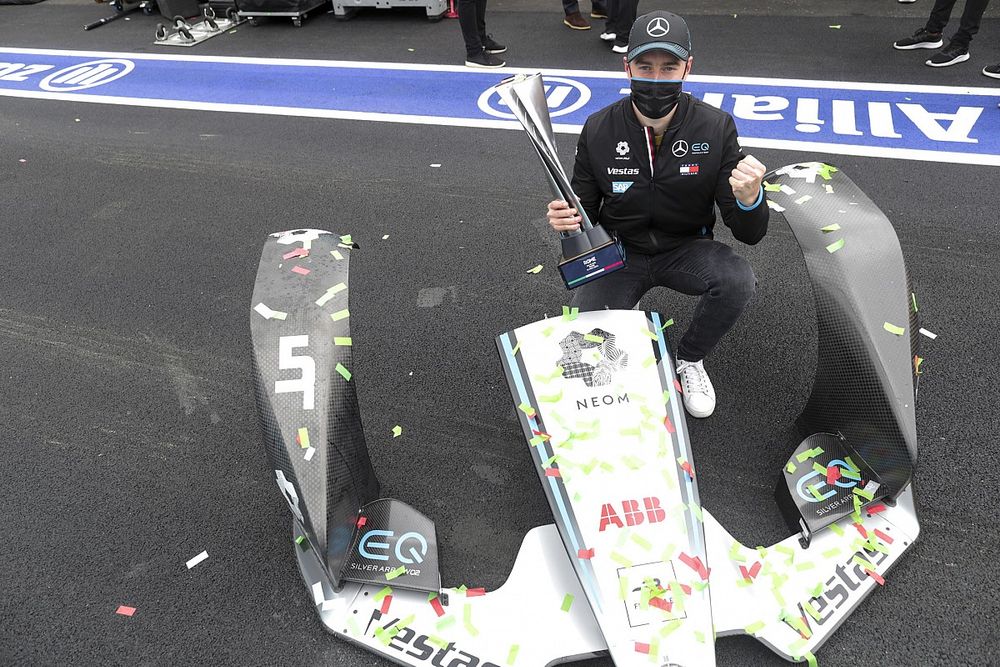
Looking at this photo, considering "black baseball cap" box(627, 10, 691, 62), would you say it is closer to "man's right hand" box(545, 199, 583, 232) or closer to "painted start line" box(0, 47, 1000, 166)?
"man's right hand" box(545, 199, 583, 232)

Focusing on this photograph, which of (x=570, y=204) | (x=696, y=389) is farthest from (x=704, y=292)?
(x=570, y=204)

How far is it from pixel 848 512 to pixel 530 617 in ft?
3.70

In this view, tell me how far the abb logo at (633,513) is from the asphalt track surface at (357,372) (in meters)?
0.50

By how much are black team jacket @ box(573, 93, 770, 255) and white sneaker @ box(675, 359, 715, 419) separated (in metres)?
0.56

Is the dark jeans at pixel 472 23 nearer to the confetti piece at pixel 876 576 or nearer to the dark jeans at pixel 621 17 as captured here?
the dark jeans at pixel 621 17

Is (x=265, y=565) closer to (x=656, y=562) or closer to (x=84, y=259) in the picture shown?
(x=656, y=562)

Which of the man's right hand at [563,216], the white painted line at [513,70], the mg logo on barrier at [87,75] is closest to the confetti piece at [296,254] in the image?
the man's right hand at [563,216]

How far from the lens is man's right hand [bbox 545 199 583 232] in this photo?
88.4 inches

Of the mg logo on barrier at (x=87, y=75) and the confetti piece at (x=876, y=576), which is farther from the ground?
the mg logo on barrier at (x=87, y=75)

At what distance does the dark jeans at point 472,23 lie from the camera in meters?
5.84

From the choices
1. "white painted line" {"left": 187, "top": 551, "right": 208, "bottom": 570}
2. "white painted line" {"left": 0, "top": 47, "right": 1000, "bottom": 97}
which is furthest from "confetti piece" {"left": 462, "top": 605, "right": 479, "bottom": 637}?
"white painted line" {"left": 0, "top": 47, "right": 1000, "bottom": 97}

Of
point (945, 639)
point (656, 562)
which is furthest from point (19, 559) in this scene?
point (945, 639)

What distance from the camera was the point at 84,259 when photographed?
410 cm

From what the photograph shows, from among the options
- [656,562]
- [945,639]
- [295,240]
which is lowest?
[945,639]
